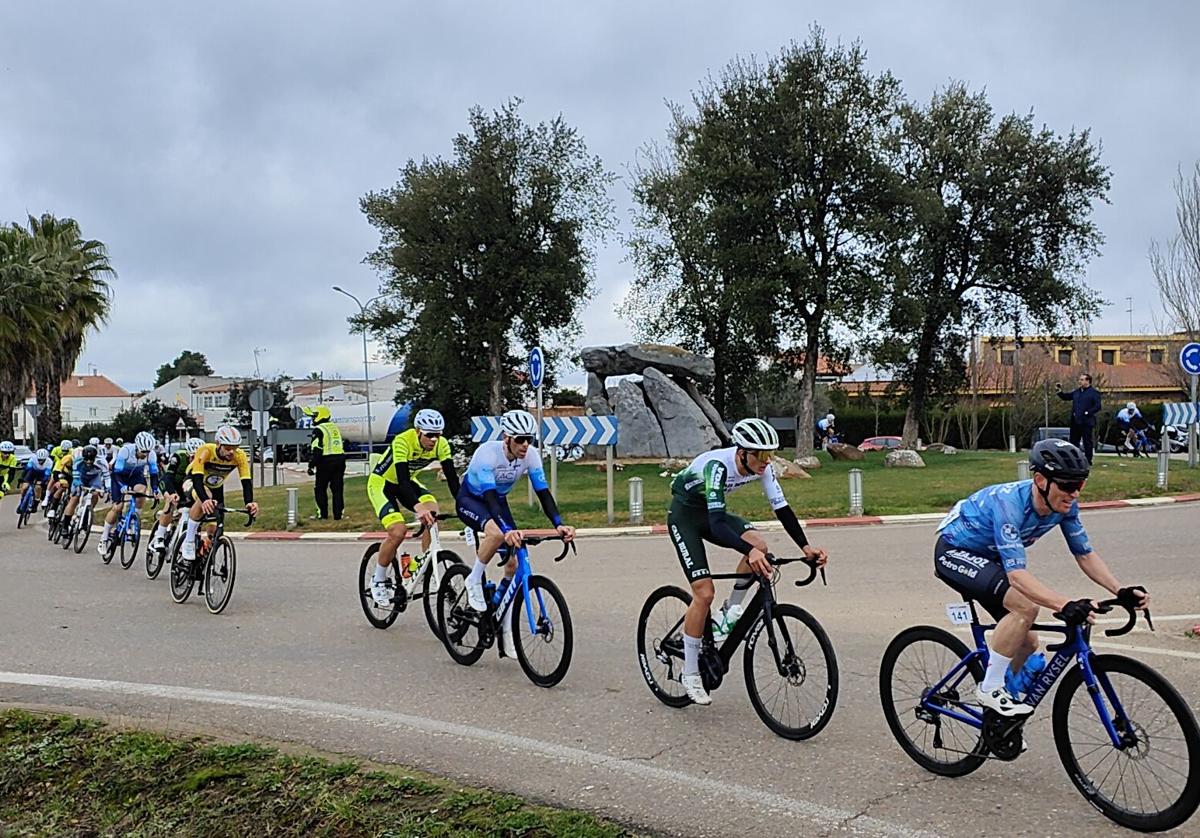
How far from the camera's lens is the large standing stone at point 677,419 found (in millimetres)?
30156

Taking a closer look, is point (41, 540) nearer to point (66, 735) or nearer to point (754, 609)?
point (66, 735)

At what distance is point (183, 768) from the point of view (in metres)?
5.41

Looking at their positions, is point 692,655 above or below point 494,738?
above

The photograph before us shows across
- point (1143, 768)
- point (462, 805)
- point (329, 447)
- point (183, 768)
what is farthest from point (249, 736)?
point (329, 447)

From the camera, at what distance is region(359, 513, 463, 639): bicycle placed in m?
8.77

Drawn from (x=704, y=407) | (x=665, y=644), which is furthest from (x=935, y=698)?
(x=704, y=407)

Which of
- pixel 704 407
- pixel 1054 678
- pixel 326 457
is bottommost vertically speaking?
pixel 1054 678

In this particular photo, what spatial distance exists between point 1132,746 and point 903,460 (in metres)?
25.7

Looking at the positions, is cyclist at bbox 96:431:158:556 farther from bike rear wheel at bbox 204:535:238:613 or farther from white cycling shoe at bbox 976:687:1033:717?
white cycling shoe at bbox 976:687:1033:717

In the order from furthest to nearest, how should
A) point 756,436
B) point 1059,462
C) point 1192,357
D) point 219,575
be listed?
point 1192,357 < point 219,575 < point 756,436 < point 1059,462

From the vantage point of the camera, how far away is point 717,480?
20.7ft

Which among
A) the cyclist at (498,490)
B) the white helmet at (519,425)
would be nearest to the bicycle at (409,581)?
the cyclist at (498,490)

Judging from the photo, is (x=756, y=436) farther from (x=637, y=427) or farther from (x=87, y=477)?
(x=637, y=427)

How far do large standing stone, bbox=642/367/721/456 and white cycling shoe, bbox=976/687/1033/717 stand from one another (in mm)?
24979
